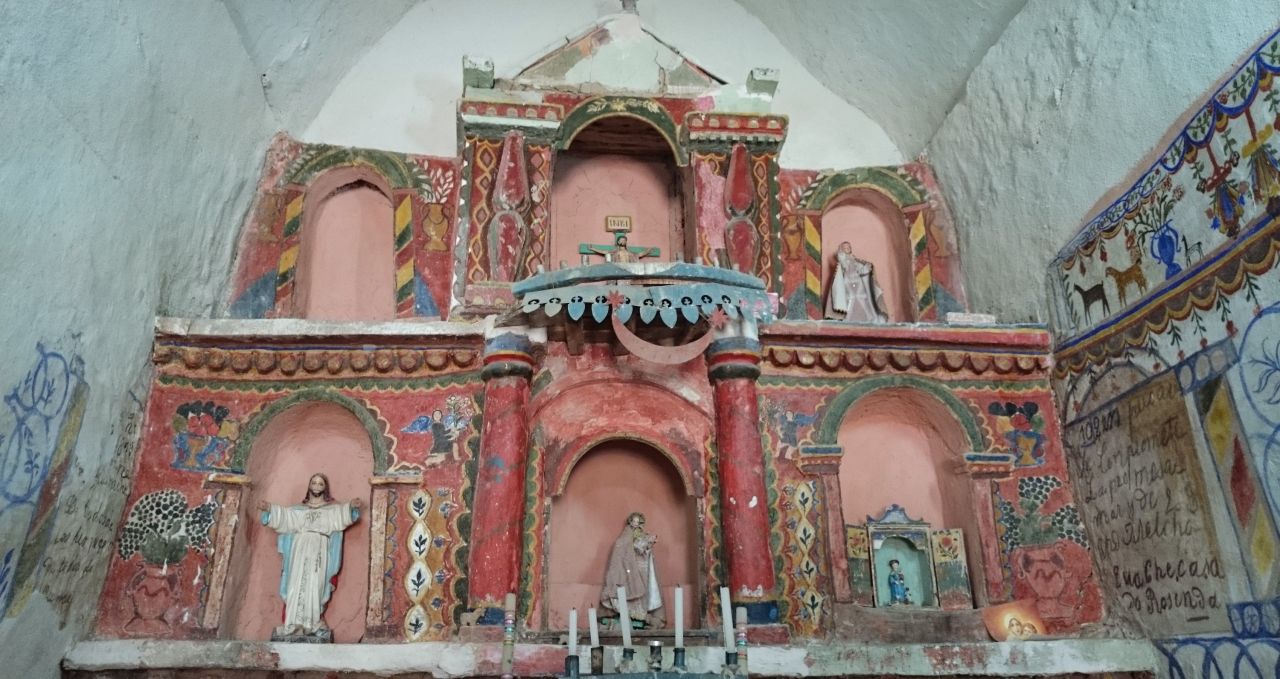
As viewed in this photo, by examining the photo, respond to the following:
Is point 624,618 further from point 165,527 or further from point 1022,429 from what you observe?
point 1022,429

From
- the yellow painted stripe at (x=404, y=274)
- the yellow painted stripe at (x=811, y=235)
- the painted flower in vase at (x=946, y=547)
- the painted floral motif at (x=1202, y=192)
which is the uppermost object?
the yellow painted stripe at (x=811, y=235)

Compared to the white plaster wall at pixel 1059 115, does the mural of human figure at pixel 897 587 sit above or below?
below

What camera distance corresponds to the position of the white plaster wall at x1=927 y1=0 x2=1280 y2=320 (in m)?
5.83

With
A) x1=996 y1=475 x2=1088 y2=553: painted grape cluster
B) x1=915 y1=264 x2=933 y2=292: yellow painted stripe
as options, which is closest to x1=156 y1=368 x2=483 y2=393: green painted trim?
x1=915 y1=264 x2=933 y2=292: yellow painted stripe

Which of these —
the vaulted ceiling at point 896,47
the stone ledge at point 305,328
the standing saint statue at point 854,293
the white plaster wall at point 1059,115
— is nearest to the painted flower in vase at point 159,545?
the stone ledge at point 305,328

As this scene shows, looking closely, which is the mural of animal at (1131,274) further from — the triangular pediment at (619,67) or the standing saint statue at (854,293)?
the triangular pediment at (619,67)

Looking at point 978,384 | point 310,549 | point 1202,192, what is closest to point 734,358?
point 978,384

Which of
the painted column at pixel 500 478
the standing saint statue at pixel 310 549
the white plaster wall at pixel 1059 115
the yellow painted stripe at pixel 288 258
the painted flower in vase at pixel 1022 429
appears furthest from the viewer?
the yellow painted stripe at pixel 288 258

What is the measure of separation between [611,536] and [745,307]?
2211 millimetres

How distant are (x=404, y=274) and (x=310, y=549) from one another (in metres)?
2.26

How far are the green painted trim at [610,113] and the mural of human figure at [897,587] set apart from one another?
361cm

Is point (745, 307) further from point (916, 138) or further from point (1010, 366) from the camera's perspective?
point (916, 138)

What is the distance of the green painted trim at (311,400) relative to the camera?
270 inches

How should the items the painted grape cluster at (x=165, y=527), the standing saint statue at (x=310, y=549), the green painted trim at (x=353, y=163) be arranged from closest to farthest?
1. the painted grape cluster at (x=165, y=527)
2. the standing saint statue at (x=310, y=549)
3. the green painted trim at (x=353, y=163)
